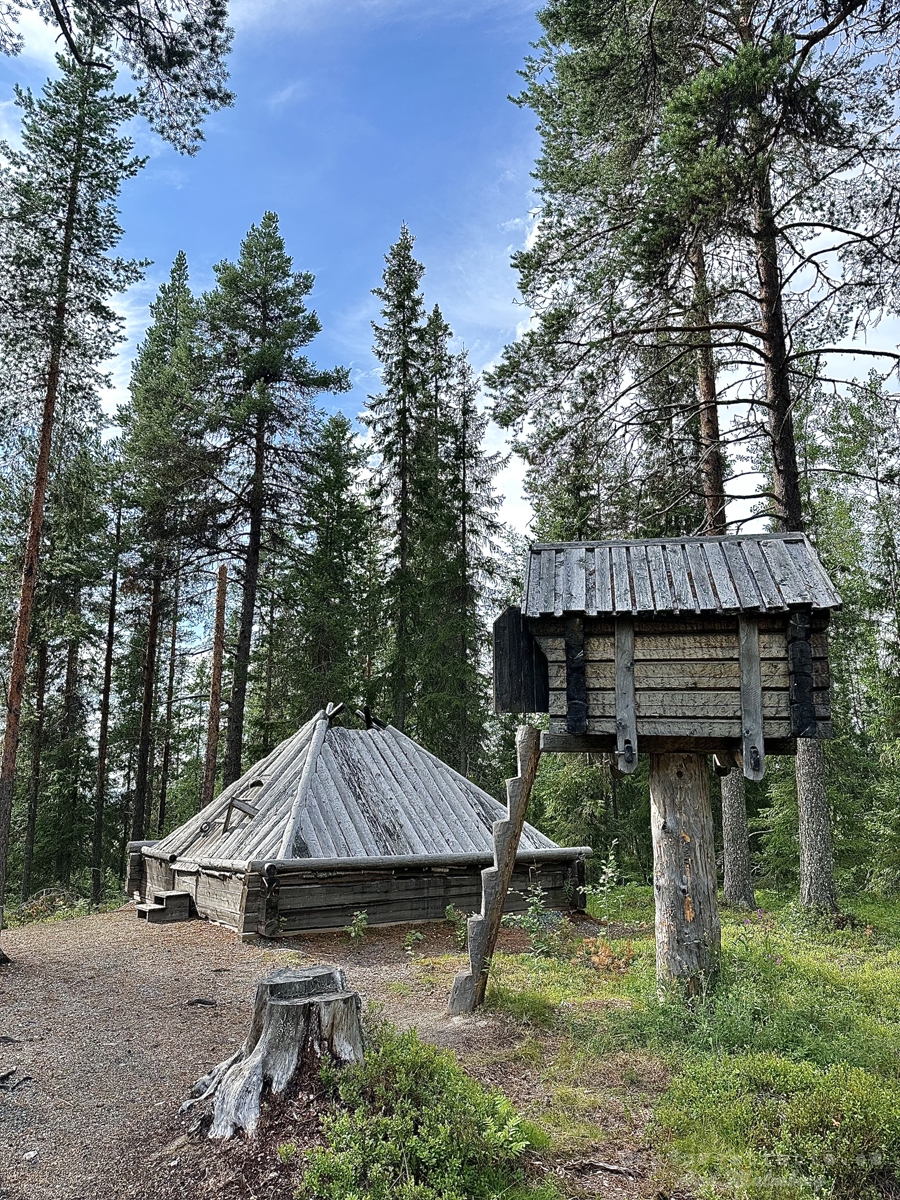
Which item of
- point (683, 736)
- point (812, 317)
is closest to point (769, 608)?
point (683, 736)

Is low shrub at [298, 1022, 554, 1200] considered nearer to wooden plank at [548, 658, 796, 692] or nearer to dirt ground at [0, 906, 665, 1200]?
dirt ground at [0, 906, 665, 1200]

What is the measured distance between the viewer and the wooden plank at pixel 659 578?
6.29m

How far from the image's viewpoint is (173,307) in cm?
2911

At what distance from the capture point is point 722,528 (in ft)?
44.5

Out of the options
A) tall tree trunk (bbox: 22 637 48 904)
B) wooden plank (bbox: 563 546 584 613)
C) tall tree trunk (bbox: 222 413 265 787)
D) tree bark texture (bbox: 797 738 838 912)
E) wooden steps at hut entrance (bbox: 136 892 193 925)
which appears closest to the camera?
wooden plank (bbox: 563 546 584 613)

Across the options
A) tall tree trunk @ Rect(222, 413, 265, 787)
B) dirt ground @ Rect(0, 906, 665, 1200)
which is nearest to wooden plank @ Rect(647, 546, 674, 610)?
dirt ground @ Rect(0, 906, 665, 1200)

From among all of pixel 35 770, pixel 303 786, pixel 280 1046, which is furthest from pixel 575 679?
pixel 35 770

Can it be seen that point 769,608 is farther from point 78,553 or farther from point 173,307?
point 173,307

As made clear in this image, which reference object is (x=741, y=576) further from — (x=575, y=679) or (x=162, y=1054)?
(x=162, y=1054)

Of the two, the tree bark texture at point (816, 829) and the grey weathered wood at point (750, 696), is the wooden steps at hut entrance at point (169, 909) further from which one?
the grey weathered wood at point (750, 696)

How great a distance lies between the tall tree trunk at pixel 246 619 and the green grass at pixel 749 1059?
1117 centimetres

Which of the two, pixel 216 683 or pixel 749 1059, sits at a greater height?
pixel 216 683

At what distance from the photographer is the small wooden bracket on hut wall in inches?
237

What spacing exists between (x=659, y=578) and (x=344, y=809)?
26.0 ft
